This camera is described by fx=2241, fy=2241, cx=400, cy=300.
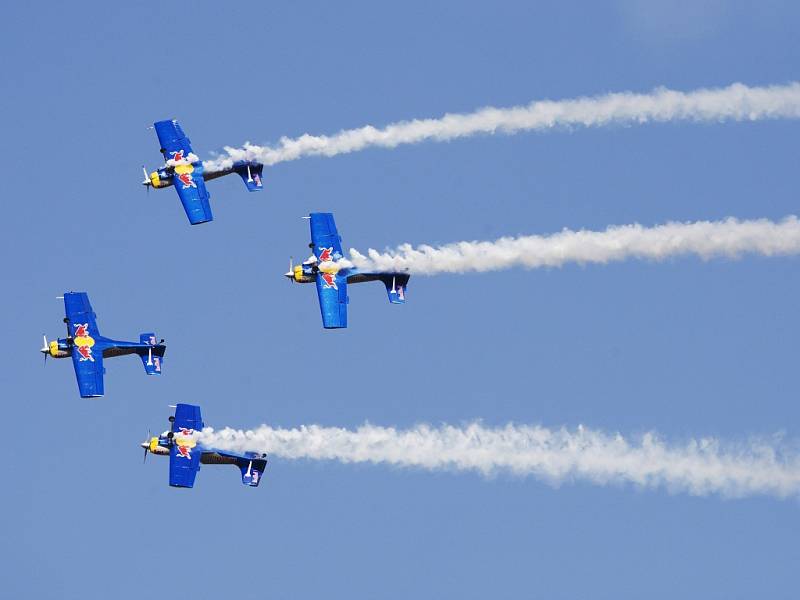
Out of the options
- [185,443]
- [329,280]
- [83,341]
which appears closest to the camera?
[185,443]

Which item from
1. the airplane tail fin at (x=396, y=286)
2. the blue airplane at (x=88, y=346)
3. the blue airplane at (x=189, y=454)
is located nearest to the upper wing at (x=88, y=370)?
the blue airplane at (x=88, y=346)

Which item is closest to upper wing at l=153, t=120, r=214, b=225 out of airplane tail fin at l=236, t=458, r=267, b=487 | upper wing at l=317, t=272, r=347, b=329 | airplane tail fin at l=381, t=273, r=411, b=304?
upper wing at l=317, t=272, r=347, b=329

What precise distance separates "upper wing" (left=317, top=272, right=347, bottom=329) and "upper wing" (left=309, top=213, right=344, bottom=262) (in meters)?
1.28

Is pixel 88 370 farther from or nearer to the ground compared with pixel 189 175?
nearer to the ground

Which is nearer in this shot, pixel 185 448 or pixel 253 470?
pixel 253 470

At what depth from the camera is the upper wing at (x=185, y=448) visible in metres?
107

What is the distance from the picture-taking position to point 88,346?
113 metres

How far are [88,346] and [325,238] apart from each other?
1323 cm

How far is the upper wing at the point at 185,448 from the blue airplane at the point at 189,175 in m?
11.2

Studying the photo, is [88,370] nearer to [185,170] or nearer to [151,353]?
[151,353]

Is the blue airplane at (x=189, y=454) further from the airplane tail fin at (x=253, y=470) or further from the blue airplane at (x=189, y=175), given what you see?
the blue airplane at (x=189, y=175)

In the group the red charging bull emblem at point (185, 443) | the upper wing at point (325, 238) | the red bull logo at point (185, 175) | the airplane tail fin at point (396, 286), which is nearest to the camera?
the red charging bull emblem at point (185, 443)

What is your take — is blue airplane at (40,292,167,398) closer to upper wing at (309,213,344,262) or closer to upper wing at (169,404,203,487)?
upper wing at (169,404,203,487)

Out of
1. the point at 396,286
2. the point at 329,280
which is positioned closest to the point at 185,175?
the point at 329,280
